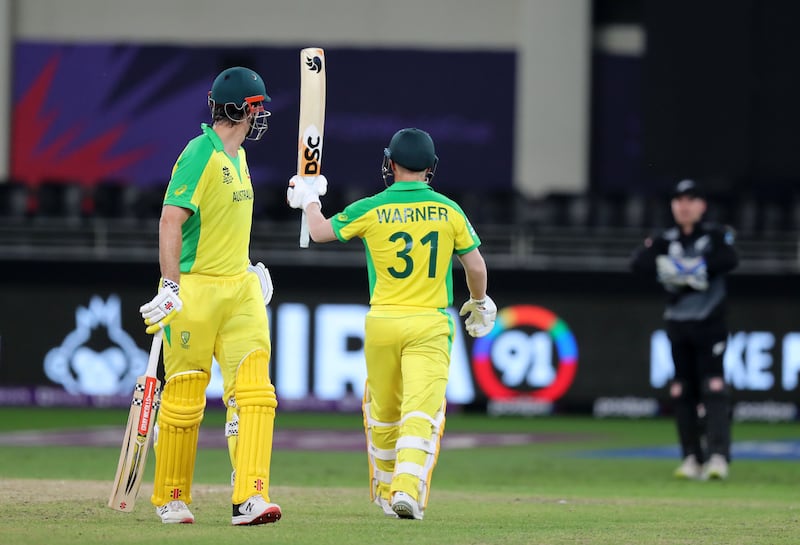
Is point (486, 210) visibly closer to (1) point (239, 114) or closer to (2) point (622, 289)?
(2) point (622, 289)

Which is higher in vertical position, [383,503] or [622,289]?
[622,289]

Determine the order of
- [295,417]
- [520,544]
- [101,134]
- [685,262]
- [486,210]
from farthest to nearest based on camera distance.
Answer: [101,134]
[486,210]
[295,417]
[685,262]
[520,544]

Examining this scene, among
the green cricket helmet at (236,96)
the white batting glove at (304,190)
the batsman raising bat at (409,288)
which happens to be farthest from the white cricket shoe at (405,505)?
the green cricket helmet at (236,96)

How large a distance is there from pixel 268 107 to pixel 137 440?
1970 centimetres

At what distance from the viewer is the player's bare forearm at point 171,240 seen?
780 cm

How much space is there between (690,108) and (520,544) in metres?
17.2

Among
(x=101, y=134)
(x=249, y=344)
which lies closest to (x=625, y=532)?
(x=249, y=344)

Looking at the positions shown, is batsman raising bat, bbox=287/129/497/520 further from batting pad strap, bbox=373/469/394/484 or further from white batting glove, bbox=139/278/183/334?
white batting glove, bbox=139/278/183/334

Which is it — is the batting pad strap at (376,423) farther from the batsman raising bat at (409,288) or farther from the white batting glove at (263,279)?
the white batting glove at (263,279)

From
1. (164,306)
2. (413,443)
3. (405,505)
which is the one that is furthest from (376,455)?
(164,306)

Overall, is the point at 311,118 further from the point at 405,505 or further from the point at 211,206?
the point at 405,505

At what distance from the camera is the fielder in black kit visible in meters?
13.0

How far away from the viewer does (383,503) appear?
873 centimetres

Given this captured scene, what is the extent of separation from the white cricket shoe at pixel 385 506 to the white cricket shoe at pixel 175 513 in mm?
1120
